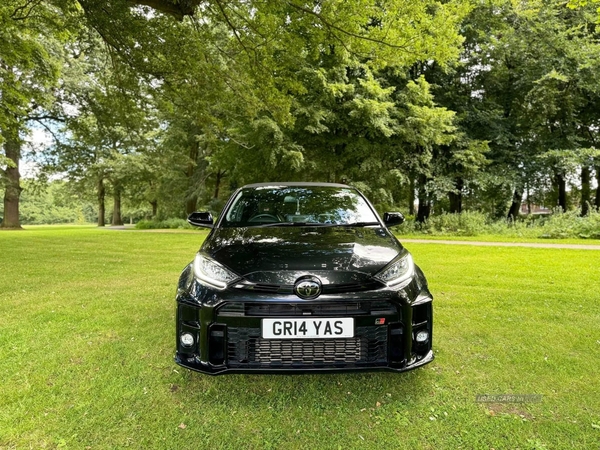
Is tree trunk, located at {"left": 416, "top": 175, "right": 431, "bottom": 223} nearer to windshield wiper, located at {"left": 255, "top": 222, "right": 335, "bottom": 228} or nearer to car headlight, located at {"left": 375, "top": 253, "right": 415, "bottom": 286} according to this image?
windshield wiper, located at {"left": 255, "top": 222, "right": 335, "bottom": 228}

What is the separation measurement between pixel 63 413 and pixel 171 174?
80.4 feet

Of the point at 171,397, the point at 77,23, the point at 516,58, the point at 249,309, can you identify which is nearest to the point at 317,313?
the point at 249,309

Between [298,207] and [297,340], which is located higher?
[298,207]

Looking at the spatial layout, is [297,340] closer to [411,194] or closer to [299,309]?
[299,309]

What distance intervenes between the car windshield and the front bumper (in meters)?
1.09

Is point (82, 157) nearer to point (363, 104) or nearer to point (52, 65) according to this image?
point (52, 65)

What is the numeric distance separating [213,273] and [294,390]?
976 mm

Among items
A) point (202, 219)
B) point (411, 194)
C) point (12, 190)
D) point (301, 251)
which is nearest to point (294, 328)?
point (301, 251)

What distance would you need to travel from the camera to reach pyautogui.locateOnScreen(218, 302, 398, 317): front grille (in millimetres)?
2215

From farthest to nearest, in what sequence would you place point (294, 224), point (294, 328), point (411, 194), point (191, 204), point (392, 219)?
point (191, 204), point (411, 194), point (392, 219), point (294, 224), point (294, 328)

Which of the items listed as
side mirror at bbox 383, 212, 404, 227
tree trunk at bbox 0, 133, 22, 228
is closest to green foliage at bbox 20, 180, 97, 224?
tree trunk at bbox 0, 133, 22, 228

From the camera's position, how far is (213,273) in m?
2.41

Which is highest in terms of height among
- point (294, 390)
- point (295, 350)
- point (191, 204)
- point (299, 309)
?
point (191, 204)

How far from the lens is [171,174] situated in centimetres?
2520
